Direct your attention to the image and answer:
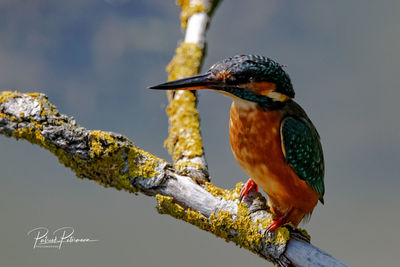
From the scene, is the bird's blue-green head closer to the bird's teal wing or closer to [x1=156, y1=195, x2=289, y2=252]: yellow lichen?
the bird's teal wing

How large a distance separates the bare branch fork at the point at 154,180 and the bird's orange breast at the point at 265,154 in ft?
0.62

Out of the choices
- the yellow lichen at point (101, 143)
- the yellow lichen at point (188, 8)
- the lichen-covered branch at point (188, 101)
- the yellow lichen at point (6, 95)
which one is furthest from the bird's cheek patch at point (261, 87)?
the yellow lichen at point (188, 8)

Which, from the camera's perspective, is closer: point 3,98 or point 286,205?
point 3,98

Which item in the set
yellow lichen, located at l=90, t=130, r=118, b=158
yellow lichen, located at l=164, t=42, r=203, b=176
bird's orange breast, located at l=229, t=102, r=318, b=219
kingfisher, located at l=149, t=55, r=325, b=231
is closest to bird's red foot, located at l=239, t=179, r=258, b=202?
kingfisher, located at l=149, t=55, r=325, b=231

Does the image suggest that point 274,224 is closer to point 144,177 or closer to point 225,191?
point 225,191

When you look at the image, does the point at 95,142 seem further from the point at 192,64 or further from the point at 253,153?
the point at 192,64

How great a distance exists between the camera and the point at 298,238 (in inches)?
104

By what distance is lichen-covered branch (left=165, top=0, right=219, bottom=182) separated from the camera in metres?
3.14

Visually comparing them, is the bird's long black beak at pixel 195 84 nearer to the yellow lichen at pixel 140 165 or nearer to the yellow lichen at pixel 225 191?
the yellow lichen at pixel 140 165

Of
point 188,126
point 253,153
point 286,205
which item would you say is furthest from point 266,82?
point 188,126

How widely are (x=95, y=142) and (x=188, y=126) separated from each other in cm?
102

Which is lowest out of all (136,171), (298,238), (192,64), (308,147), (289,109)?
(298,238)

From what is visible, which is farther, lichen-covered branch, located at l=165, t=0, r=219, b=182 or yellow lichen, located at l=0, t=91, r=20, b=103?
lichen-covered branch, located at l=165, t=0, r=219, b=182

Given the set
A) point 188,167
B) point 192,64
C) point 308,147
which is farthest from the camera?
point 192,64
